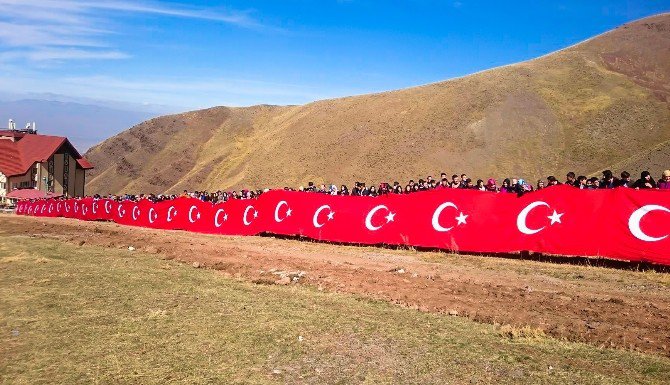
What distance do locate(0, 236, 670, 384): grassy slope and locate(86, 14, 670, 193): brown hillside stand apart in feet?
170

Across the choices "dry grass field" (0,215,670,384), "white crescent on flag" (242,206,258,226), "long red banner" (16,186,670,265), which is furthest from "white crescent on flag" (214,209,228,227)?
"dry grass field" (0,215,670,384)

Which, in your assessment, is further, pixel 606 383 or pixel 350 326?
pixel 350 326

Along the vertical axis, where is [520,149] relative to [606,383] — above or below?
above

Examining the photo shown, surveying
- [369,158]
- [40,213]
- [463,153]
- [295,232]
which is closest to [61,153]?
[40,213]

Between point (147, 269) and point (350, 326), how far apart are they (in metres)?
6.79

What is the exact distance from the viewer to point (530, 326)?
7555 millimetres

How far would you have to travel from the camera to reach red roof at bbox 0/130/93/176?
8675cm

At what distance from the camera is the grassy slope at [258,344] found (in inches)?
216

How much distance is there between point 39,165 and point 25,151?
517 cm

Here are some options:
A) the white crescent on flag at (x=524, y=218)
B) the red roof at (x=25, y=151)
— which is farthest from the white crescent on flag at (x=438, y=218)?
the red roof at (x=25, y=151)

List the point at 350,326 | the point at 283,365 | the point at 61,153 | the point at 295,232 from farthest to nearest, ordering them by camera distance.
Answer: the point at 61,153 < the point at 295,232 < the point at 350,326 < the point at 283,365

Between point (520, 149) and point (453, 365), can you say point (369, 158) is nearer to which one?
point (520, 149)

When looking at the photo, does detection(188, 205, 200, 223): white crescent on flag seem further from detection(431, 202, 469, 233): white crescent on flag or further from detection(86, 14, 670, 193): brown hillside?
detection(86, 14, 670, 193): brown hillside

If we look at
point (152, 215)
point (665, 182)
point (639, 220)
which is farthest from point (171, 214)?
point (665, 182)
